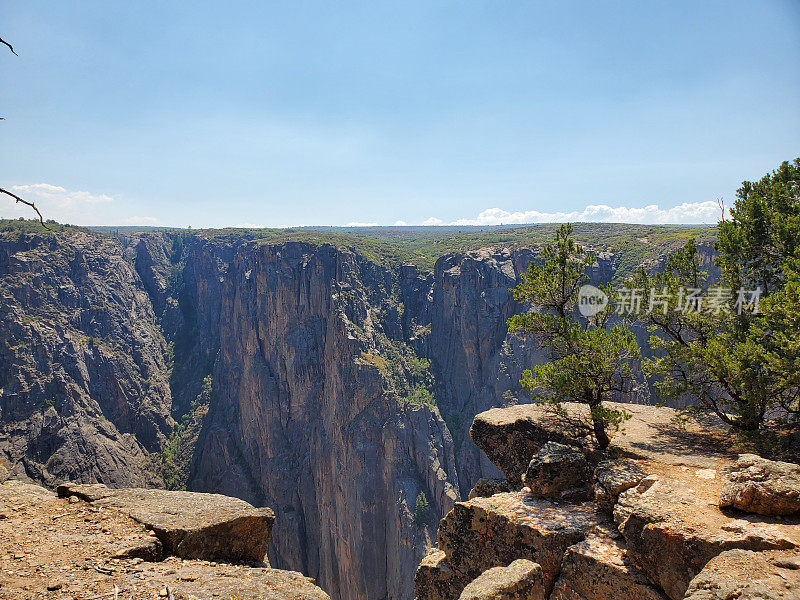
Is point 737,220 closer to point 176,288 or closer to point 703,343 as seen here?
point 703,343

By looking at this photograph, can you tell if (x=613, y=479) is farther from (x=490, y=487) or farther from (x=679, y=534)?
(x=490, y=487)

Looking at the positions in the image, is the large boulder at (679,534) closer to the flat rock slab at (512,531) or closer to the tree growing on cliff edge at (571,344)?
the flat rock slab at (512,531)

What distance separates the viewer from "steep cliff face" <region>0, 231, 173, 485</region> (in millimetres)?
63406

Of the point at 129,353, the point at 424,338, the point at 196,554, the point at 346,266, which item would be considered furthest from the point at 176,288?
the point at 196,554

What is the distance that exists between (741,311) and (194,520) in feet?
58.0

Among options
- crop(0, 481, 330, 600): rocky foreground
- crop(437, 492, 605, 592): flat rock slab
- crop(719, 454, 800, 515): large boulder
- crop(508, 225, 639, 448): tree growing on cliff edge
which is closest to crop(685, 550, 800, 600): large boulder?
crop(719, 454, 800, 515): large boulder

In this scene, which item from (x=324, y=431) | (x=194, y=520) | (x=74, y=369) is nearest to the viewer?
(x=194, y=520)

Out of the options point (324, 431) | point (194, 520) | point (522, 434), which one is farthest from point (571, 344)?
point (324, 431)

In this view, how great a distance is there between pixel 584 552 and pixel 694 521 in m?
2.40

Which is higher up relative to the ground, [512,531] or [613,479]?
[613,479]

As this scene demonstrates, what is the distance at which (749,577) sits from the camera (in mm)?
6160

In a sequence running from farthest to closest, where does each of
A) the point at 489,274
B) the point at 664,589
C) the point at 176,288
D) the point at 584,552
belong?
the point at 176,288 < the point at 489,274 < the point at 584,552 < the point at 664,589

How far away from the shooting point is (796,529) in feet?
23.3

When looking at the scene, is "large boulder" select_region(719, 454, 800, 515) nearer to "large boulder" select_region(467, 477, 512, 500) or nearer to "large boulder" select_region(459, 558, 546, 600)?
"large boulder" select_region(459, 558, 546, 600)
